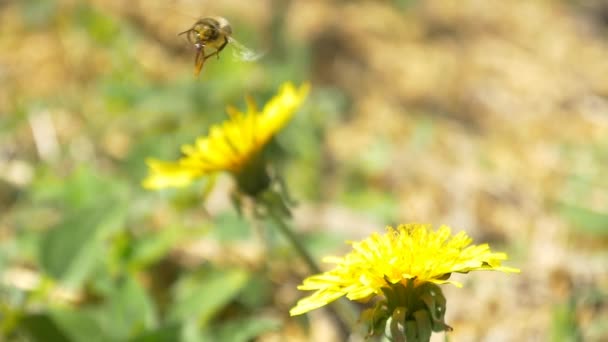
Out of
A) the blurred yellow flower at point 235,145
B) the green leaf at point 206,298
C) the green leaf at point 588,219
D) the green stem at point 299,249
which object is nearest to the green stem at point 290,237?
the green stem at point 299,249

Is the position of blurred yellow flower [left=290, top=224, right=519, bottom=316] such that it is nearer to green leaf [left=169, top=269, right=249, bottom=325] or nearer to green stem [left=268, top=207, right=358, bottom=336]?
green stem [left=268, top=207, right=358, bottom=336]

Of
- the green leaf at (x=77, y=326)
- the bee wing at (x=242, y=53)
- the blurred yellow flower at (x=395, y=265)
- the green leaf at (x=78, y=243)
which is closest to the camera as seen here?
the blurred yellow flower at (x=395, y=265)

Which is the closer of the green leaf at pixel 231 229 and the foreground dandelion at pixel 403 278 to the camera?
the foreground dandelion at pixel 403 278

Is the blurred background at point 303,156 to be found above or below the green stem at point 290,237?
below

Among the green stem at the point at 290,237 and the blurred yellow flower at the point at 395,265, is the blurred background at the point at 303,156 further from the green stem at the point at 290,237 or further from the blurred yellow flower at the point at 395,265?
the blurred yellow flower at the point at 395,265

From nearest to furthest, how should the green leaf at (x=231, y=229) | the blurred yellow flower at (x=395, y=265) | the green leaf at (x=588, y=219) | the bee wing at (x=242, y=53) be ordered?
the blurred yellow flower at (x=395, y=265) < the bee wing at (x=242, y=53) < the green leaf at (x=231, y=229) < the green leaf at (x=588, y=219)

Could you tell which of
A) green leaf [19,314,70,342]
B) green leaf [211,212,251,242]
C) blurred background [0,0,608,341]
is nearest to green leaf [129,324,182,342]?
blurred background [0,0,608,341]

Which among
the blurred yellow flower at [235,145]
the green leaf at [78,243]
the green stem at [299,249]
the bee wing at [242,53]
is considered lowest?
the green leaf at [78,243]
